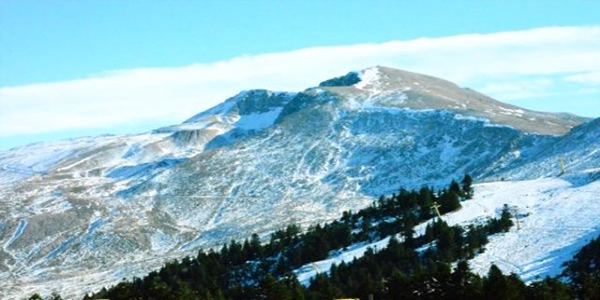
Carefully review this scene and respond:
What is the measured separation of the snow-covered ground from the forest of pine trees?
2.37 m

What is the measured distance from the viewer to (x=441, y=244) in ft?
362

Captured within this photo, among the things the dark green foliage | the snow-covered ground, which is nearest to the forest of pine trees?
the dark green foliage

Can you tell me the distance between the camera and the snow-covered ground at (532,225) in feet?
324

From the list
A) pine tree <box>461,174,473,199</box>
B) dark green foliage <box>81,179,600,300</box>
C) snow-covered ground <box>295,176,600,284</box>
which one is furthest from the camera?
pine tree <box>461,174,473,199</box>

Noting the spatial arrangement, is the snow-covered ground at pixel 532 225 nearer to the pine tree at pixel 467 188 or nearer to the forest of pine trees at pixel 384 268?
the pine tree at pixel 467 188

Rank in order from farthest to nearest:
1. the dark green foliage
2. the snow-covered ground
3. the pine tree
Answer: the pine tree
the snow-covered ground
the dark green foliage

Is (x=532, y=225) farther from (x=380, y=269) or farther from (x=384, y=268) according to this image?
(x=380, y=269)

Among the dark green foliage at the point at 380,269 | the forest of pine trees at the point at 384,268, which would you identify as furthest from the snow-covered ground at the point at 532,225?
the dark green foliage at the point at 380,269

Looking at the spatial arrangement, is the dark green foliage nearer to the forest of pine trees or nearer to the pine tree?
the forest of pine trees

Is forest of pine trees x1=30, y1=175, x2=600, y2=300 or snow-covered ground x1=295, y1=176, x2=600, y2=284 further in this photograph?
snow-covered ground x1=295, y1=176, x2=600, y2=284

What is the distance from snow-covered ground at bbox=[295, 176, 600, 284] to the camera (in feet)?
324

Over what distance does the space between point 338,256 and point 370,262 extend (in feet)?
43.6

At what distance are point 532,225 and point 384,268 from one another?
68.5 ft

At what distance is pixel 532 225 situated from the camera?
113500 millimetres
